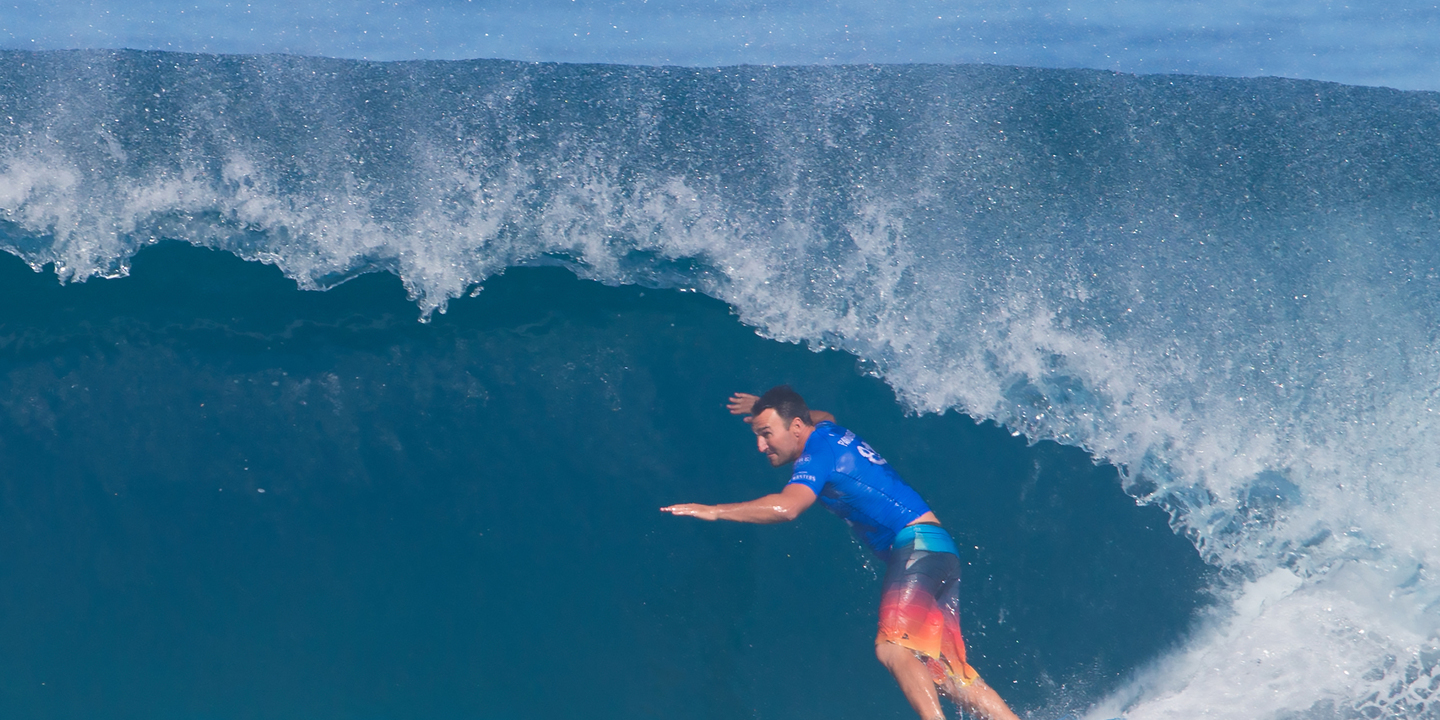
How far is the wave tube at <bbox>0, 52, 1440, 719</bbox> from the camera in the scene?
4.24 metres

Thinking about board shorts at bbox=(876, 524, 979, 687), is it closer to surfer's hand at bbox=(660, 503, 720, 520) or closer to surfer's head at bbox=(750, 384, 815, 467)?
surfer's head at bbox=(750, 384, 815, 467)

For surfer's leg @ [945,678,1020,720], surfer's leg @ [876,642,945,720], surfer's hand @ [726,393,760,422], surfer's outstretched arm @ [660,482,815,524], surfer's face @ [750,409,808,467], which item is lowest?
surfer's leg @ [945,678,1020,720]

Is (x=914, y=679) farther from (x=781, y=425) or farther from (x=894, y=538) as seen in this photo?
(x=781, y=425)

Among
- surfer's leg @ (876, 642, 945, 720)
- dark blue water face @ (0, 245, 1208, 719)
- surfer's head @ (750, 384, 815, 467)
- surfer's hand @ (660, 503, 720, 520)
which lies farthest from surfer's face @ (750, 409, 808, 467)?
dark blue water face @ (0, 245, 1208, 719)

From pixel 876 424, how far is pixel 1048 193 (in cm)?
165

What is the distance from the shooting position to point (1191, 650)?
165 inches

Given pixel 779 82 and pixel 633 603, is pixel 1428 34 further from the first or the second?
pixel 633 603

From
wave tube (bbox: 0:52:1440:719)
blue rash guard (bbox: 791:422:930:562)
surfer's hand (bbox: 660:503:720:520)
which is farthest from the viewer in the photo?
wave tube (bbox: 0:52:1440:719)

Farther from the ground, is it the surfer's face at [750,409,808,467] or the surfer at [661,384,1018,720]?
the surfer's face at [750,409,808,467]

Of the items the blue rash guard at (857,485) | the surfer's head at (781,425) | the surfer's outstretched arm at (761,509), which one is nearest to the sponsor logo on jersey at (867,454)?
the blue rash guard at (857,485)

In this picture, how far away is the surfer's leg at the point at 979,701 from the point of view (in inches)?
128

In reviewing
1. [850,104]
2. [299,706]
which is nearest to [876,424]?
[850,104]

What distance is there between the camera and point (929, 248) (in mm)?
4473

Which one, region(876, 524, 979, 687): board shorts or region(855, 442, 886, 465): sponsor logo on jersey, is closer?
region(876, 524, 979, 687): board shorts
